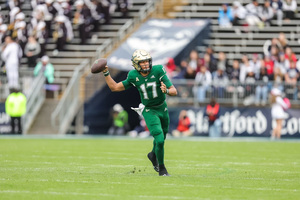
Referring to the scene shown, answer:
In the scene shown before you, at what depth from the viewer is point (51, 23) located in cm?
3169

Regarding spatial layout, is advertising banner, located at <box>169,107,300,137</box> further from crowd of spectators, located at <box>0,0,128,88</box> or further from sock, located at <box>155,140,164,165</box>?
sock, located at <box>155,140,164,165</box>

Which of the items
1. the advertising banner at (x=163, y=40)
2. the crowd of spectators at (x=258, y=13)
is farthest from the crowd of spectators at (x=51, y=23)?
the crowd of spectators at (x=258, y=13)

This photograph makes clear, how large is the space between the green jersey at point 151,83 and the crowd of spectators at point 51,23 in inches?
687

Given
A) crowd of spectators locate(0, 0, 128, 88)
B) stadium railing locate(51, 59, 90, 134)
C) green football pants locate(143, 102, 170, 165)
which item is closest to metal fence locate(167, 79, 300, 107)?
stadium railing locate(51, 59, 90, 134)

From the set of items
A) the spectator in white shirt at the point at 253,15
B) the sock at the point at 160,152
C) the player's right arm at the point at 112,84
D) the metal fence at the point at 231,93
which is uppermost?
the player's right arm at the point at 112,84

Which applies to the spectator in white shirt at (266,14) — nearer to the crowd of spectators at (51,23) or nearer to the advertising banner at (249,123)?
the advertising banner at (249,123)

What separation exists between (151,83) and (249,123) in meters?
14.6

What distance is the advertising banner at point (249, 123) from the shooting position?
25917 millimetres

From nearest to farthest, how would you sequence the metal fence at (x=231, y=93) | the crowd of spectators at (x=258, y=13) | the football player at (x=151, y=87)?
the football player at (x=151, y=87), the metal fence at (x=231, y=93), the crowd of spectators at (x=258, y=13)

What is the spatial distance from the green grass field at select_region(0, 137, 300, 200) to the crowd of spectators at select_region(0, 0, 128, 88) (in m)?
11.2

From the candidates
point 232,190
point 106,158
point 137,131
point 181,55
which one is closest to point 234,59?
point 181,55

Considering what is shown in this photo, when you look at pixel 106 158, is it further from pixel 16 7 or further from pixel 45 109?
pixel 16 7

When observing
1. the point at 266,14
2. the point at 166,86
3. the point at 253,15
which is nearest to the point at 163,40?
the point at 253,15

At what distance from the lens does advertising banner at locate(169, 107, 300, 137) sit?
25917 mm
